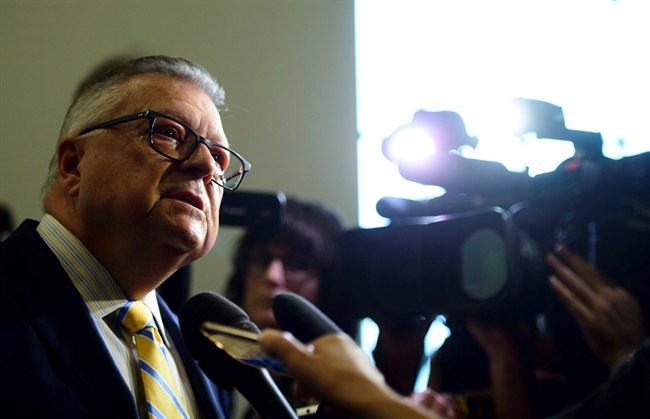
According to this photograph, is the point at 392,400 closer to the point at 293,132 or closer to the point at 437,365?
→ the point at 437,365

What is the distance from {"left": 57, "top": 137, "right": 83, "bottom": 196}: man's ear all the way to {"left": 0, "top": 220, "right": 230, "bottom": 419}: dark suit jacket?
0.45 ft

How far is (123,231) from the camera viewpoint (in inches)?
46.3

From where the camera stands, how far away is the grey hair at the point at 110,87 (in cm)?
123

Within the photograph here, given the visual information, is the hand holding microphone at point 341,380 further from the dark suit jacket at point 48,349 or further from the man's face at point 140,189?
the man's face at point 140,189

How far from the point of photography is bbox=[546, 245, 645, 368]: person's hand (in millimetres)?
1372

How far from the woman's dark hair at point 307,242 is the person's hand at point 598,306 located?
2.02 feet

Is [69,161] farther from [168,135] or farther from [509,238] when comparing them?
[509,238]

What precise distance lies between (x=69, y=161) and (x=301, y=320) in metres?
0.56

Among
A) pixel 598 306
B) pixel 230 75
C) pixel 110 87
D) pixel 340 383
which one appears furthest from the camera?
pixel 230 75

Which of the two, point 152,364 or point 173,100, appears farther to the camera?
point 173,100

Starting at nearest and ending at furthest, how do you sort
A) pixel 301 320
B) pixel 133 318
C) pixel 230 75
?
pixel 301 320, pixel 133 318, pixel 230 75

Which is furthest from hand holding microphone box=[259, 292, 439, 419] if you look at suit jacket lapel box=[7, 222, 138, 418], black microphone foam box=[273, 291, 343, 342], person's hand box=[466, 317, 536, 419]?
person's hand box=[466, 317, 536, 419]

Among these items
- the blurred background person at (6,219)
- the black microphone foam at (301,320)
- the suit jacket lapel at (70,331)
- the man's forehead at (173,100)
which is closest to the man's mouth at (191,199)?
the man's forehead at (173,100)

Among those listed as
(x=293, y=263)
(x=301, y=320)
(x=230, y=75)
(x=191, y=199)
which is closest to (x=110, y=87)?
(x=191, y=199)
